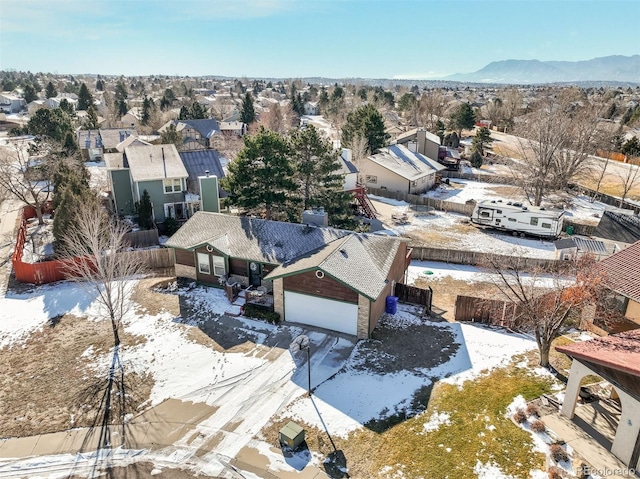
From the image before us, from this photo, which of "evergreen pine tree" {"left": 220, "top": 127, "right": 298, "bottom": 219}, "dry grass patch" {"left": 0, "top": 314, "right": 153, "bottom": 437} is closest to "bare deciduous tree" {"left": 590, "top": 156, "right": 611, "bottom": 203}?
"evergreen pine tree" {"left": 220, "top": 127, "right": 298, "bottom": 219}

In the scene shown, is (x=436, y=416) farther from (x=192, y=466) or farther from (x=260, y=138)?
(x=260, y=138)

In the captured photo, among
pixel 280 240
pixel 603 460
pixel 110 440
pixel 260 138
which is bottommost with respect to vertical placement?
pixel 110 440

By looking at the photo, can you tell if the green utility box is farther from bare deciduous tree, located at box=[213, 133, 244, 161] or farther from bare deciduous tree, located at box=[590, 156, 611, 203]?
bare deciduous tree, located at box=[213, 133, 244, 161]

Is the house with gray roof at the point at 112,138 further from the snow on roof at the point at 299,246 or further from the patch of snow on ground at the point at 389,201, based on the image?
the snow on roof at the point at 299,246

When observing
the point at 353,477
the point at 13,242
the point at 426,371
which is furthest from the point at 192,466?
the point at 13,242

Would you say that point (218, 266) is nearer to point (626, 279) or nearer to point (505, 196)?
point (626, 279)

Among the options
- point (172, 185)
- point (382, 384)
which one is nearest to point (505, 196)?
point (172, 185)
